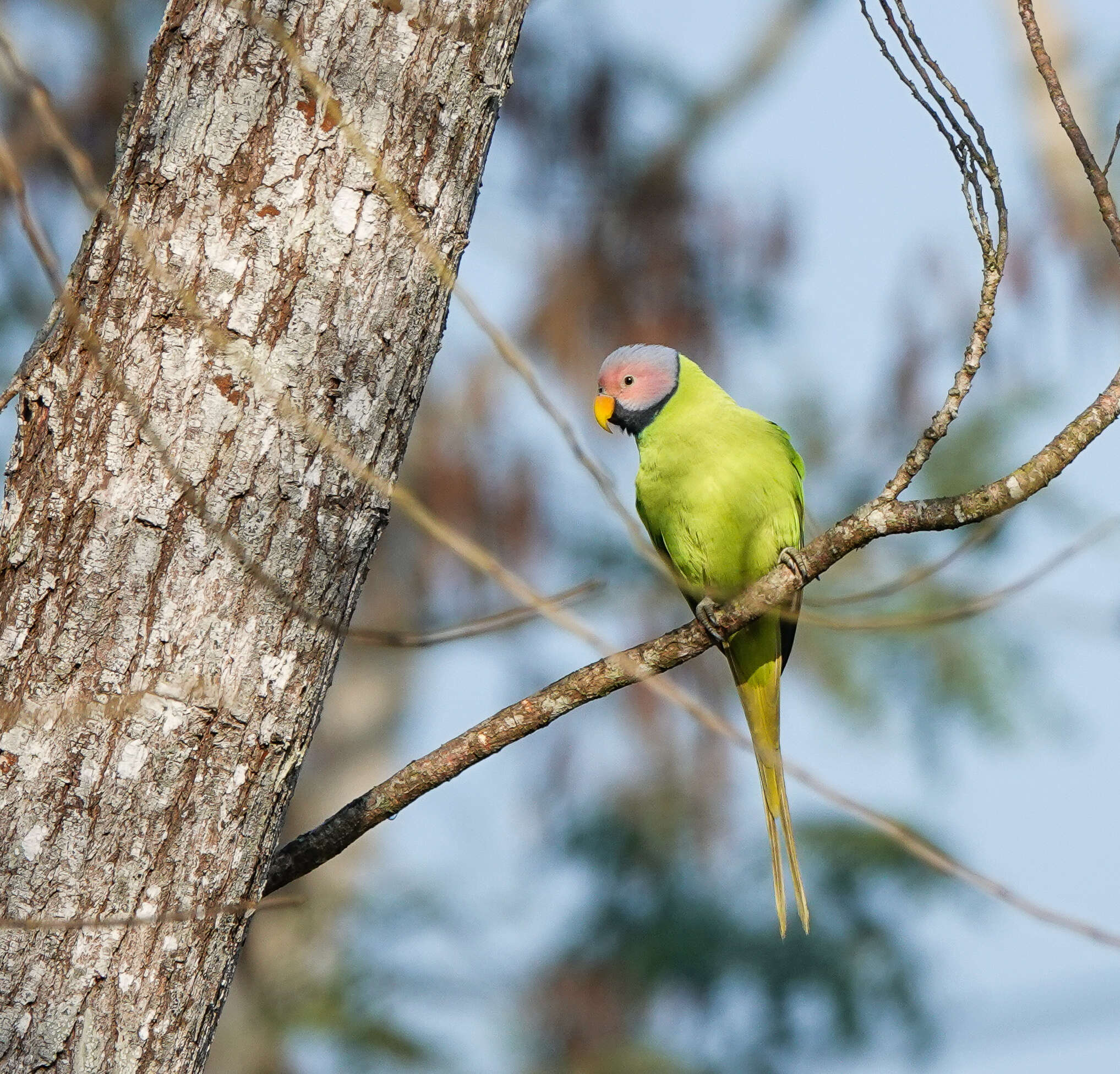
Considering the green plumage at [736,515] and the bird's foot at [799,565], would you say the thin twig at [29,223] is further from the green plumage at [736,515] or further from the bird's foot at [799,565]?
the green plumage at [736,515]

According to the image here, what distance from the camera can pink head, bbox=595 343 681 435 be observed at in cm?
359

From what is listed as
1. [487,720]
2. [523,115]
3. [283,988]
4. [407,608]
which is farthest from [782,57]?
[487,720]

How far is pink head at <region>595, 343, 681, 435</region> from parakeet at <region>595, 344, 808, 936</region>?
9 cm

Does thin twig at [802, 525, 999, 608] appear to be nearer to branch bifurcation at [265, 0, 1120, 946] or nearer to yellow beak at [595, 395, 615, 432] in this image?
branch bifurcation at [265, 0, 1120, 946]

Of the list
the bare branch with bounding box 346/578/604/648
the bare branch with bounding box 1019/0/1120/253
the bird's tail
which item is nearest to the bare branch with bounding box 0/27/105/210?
the bare branch with bounding box 346/578/604/648

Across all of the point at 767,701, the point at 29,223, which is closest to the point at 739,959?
the point at 767,701

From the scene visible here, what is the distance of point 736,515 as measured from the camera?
3129mm

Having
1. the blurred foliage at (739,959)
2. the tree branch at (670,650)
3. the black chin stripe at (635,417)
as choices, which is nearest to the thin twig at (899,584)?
the tree branch at (670,650)

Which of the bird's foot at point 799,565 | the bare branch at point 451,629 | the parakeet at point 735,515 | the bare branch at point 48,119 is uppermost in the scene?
the parakeet at point 735,515

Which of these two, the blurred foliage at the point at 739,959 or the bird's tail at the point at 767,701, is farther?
the blurred foliage at the point at 739,959

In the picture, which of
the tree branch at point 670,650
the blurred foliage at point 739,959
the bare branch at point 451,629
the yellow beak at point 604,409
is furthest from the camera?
the blurred foliage at point 739,959

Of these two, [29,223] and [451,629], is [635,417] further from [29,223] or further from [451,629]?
[29,223]

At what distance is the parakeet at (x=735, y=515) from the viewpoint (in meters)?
3.13

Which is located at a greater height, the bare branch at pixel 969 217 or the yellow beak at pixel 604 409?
the yellow beak at pixel 604 409
